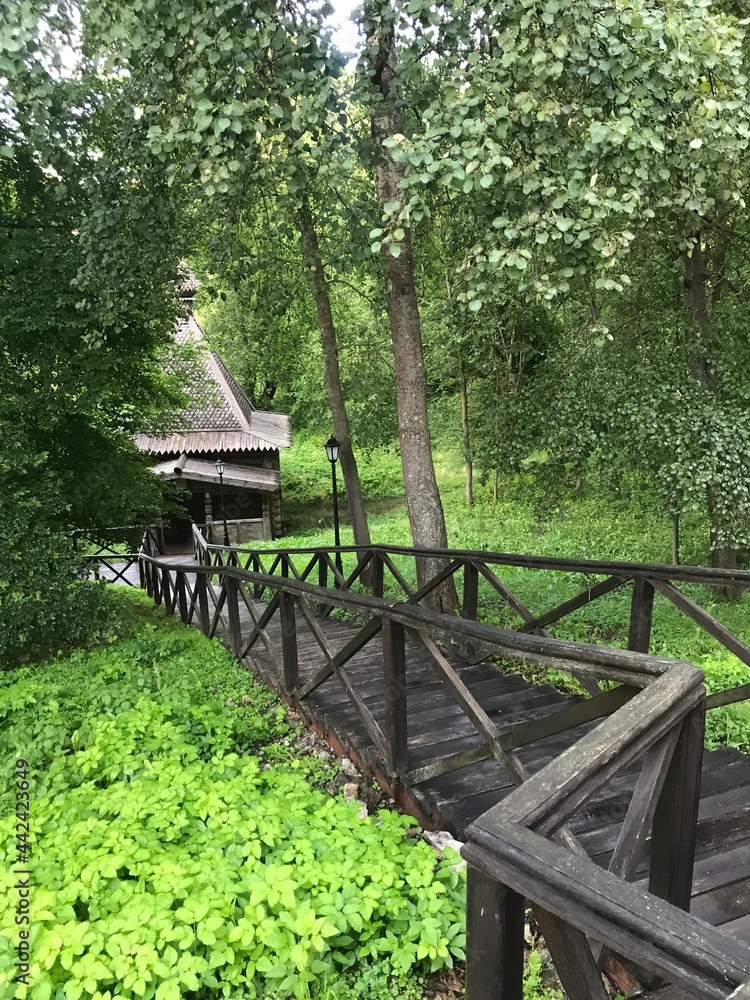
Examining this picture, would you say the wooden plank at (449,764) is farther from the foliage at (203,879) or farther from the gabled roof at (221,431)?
the gabled roof at (221,431)

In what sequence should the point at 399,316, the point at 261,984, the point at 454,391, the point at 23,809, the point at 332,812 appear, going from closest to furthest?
the point at 261,984 < the point at 332,812 < the point at 23,809 < the point at 399,316 < the point at 454,391

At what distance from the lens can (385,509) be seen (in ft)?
87.6

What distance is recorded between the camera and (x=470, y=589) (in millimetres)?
5215

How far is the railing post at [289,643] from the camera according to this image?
14.6 feet

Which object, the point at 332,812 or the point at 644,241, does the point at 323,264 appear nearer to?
the point at 644,241

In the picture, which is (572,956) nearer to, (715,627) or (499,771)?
(499,771)

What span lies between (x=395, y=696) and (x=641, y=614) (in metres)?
1.64

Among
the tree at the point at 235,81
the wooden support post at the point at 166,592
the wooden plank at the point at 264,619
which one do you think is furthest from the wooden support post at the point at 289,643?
the wooden support post at the point at 166,592

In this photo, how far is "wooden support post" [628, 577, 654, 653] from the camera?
3.69m

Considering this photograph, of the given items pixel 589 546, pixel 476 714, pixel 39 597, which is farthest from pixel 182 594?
pixel 589 546

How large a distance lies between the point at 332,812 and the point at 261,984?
82cm

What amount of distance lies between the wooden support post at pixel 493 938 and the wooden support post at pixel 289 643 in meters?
3.19

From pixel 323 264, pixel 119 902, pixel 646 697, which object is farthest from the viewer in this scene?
pixel 323 264

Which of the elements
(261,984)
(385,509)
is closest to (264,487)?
(385,509)
